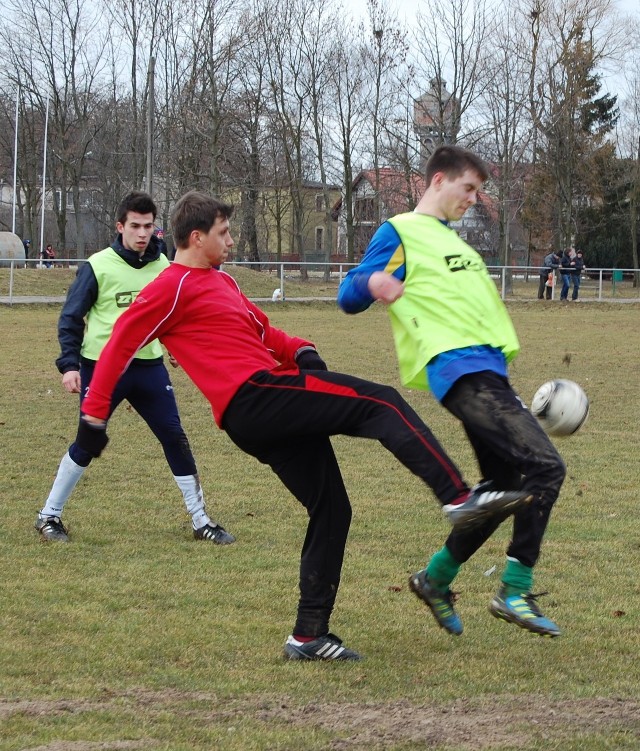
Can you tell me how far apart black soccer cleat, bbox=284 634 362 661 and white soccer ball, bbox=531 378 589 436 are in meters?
1.29

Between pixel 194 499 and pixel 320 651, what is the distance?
7.87 ft

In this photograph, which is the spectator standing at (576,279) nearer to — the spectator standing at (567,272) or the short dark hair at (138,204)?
the spectator standing at (567,272)

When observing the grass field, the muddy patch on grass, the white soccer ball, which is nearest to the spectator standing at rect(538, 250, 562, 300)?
the grass field

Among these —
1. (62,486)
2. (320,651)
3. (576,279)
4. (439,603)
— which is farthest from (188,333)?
(576,279)

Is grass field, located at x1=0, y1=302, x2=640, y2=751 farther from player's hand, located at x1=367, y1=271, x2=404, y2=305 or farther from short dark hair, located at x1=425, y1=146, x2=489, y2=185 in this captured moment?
short dark hair, located at x1=425, y1=146, x2=489, y2=185

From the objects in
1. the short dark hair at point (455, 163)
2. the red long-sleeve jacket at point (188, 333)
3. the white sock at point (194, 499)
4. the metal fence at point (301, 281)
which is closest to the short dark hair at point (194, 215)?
the red long-sleeve jacket at point (188, 333)

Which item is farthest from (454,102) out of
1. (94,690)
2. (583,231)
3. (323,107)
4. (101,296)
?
(94,690)

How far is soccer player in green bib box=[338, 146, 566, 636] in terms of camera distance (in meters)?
4.12

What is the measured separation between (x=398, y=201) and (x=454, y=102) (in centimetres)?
749

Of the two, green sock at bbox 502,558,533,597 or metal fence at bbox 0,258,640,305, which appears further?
metal fence at bbox 0,258,640,305

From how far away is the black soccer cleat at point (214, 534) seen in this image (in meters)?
6.57

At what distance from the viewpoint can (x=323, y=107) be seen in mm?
50406

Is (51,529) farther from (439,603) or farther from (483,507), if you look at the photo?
(483,507)

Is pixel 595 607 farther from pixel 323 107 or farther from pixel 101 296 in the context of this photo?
pixel 323 107
